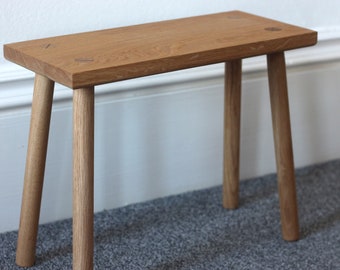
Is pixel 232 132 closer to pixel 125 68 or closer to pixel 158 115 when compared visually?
pixel 158 115

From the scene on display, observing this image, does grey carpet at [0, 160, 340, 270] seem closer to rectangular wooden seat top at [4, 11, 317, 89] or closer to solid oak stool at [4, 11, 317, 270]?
solid oak stool at [4, 11, 317, 270]

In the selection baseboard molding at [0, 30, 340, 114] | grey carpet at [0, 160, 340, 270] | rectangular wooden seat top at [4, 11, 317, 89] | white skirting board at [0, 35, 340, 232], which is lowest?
grey carpet at [0, 160, 340, 270]

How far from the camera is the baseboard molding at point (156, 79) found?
4.00ft

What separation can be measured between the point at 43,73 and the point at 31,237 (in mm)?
288

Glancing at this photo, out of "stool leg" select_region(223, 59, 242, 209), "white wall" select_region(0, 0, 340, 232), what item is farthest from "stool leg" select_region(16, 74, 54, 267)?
"stool leg" select_region(223, 59, 242, 209)

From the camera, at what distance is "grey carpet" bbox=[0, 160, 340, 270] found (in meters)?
1.18

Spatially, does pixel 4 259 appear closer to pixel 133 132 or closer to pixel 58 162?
pixel 58 162

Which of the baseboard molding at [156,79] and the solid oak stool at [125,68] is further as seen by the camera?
the baseboard molding at [156,79]

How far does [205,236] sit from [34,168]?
0.32 metres

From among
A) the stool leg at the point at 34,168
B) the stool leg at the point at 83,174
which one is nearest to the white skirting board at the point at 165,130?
the stool leg at the point at 34,168

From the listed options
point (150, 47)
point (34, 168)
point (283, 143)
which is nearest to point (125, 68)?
point (150, 47)

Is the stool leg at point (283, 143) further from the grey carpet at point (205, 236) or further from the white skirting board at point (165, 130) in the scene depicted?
the white skirting board at point (165, 130)

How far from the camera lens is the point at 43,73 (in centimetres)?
99

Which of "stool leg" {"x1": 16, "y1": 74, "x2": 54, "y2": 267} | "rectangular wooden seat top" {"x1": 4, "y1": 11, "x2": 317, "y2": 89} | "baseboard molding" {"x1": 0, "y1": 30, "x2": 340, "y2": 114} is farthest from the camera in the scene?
"baseboard molding" {"x1": 0, "y1": 30, "x2": 340, "y2": 114}
